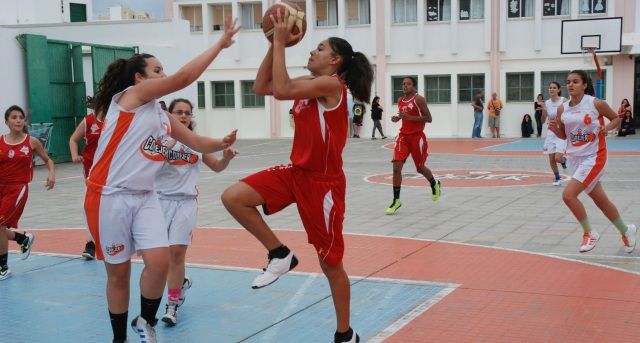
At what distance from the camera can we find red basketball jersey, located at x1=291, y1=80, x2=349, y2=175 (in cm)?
507

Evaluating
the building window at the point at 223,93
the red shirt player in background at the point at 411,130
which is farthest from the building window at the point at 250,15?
the red shirt player in background at the point at 411,130

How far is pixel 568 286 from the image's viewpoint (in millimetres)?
6965

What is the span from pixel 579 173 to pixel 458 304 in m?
2.84

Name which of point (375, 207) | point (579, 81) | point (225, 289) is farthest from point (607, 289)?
point (375, 207)

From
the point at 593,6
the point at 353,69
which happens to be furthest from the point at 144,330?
the point at 593,6

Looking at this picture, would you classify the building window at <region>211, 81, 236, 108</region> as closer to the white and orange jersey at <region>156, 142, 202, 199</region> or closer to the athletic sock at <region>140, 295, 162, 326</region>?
the white and orange jersey at <region>156, 142, 202, 199</region>

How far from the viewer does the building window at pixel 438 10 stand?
123 ft

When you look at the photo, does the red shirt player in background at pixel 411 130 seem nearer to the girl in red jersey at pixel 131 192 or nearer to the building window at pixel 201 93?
the girl in red jersey at pixel 131 192

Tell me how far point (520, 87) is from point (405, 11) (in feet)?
22.3

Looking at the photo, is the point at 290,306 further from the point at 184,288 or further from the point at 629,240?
the point at 629,240

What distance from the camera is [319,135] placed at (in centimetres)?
507

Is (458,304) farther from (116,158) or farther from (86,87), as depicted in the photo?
(86,87)

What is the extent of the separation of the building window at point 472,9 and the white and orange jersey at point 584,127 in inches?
1151

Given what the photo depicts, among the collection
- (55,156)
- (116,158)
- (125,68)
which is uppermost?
(125,68)
